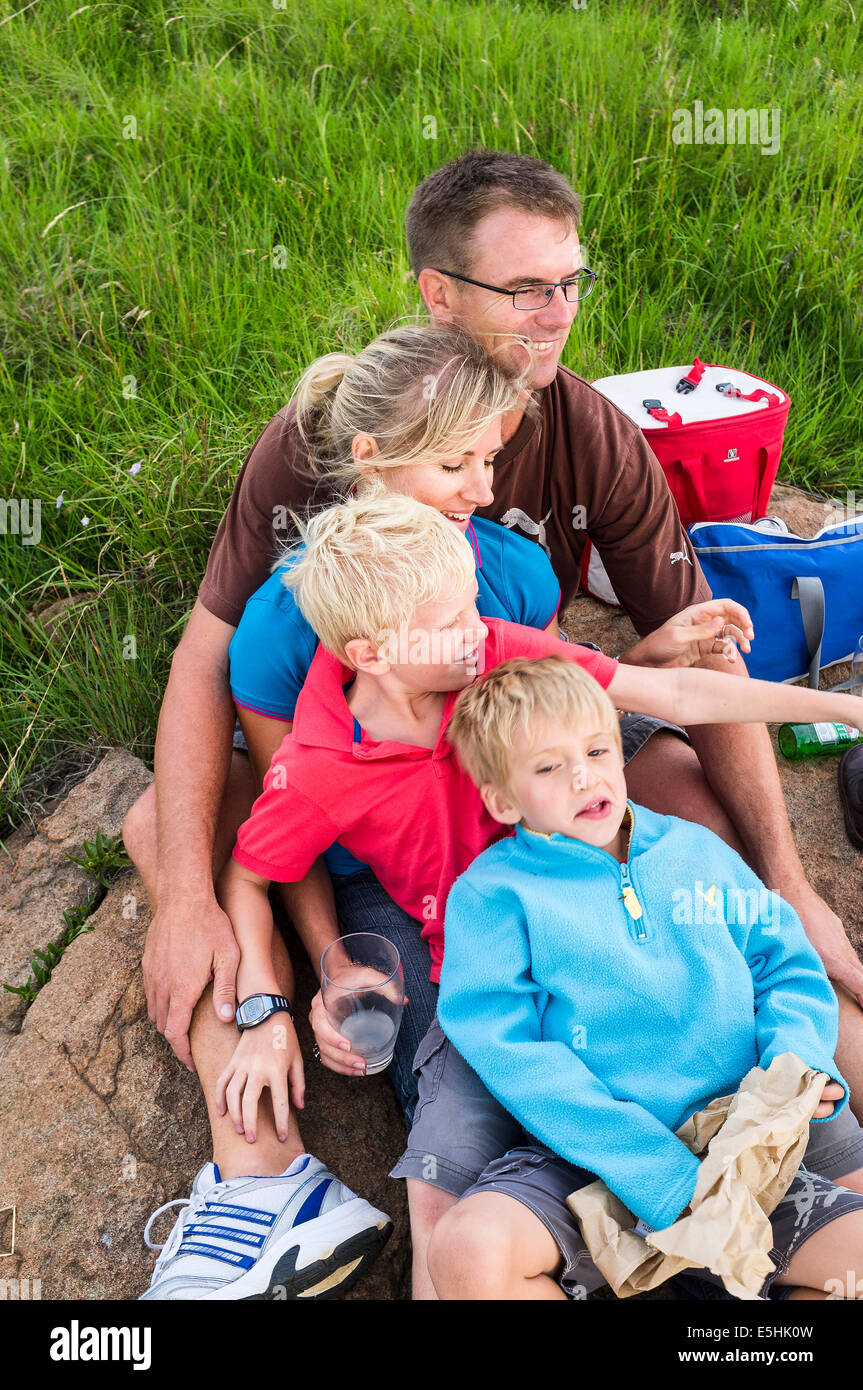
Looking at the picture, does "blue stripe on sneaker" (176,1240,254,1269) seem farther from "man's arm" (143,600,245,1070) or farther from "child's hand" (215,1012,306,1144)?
"man's arm" (143,600,245,1070)

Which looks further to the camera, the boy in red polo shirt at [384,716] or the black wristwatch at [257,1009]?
the black wristwatch at [257,1009]

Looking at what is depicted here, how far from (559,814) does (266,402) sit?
8.10ft

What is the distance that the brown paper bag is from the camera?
5.22 feet

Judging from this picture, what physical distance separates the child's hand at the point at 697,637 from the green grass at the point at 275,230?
1624mm

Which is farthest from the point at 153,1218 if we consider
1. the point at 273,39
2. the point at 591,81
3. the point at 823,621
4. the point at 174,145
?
the point at 273,39

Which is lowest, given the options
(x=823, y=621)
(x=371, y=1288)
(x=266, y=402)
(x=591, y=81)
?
(x=371, y=1288)

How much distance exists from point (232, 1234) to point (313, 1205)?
0.50ft

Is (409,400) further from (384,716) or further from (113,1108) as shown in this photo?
(113,1108)

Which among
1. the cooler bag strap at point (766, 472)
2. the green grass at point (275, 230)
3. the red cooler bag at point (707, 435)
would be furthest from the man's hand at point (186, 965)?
the cooler bag strap at point (766, 472)

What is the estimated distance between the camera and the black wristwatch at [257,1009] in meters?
2.21

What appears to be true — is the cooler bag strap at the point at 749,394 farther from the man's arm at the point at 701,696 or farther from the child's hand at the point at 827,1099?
the child's hand at the point at 827,1099

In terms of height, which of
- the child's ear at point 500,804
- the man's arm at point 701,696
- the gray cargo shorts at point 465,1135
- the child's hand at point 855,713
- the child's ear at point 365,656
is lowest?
the gray cargo shorts at point 465,1135

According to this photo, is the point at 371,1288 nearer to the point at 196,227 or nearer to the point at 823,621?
the point at 823,621

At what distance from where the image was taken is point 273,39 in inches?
203
